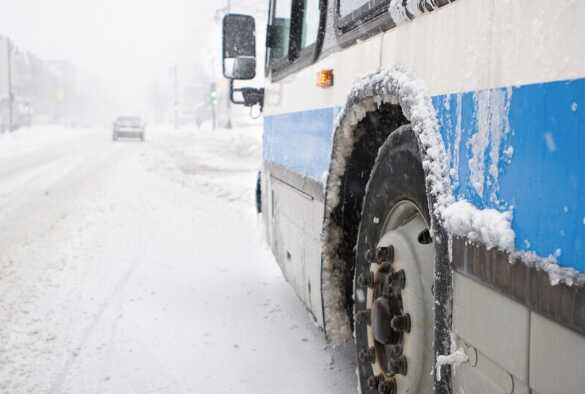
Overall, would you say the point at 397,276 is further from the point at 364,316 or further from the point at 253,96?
the point at 253,96

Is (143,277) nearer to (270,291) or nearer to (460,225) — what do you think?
(270,291)

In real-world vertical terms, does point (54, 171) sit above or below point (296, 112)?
below

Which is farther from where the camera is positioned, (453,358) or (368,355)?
(368,355)

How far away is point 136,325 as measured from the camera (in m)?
4.19

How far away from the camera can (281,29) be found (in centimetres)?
445

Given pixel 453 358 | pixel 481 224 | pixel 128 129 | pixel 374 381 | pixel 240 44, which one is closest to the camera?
pixel 481 224

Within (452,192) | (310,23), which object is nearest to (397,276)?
(452,192)

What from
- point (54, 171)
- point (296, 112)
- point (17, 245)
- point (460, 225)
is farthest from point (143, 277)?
point (54, 171)

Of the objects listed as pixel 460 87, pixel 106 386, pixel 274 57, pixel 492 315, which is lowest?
pixel 106 386

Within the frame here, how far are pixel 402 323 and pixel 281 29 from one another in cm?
288

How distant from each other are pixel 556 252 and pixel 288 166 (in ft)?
9.60

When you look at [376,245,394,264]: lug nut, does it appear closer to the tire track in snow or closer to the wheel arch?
the wheel arch

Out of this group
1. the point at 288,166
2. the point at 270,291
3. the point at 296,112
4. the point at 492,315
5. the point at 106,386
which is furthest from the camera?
the point at 270,291

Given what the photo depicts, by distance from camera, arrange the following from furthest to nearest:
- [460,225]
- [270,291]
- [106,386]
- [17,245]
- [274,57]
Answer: [17,245] < [270,291] < [274,57] < [106,386] < [460,225]
